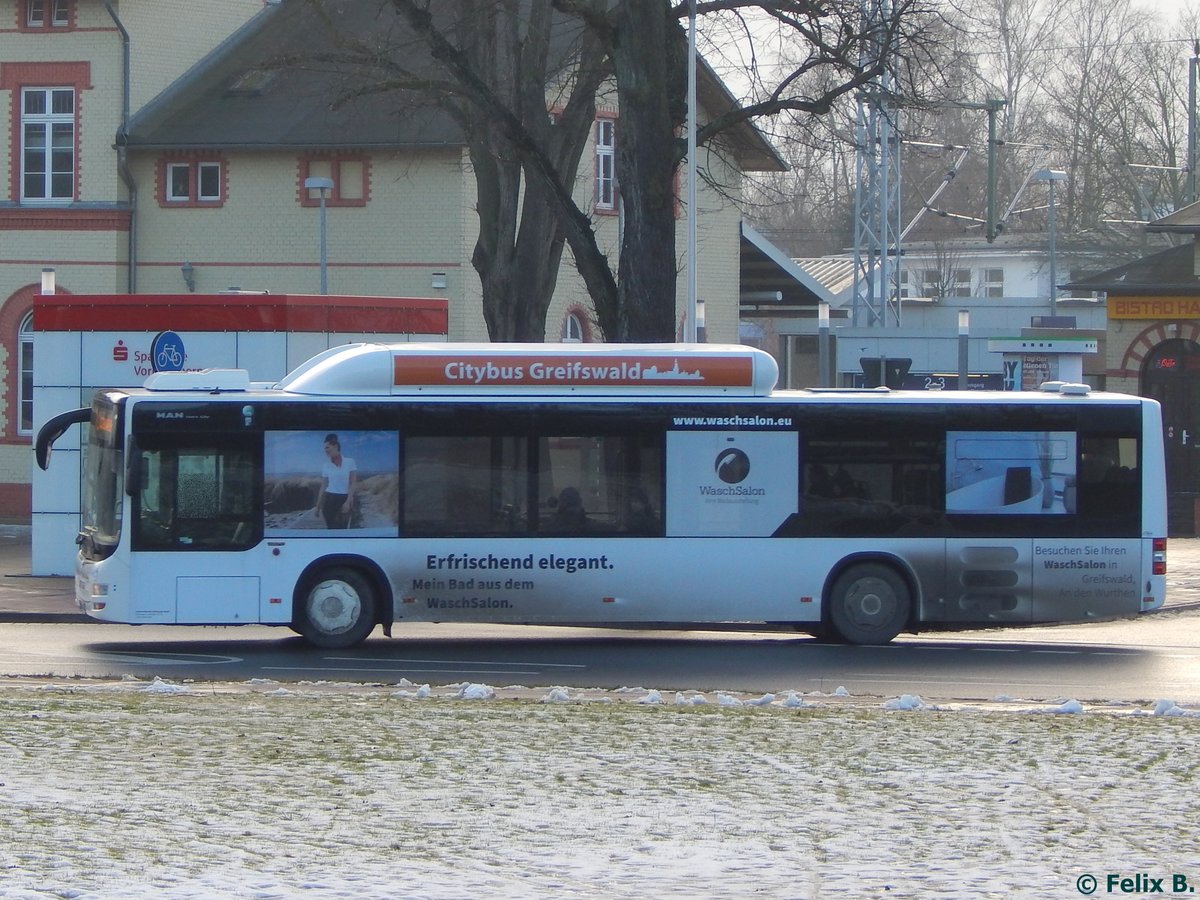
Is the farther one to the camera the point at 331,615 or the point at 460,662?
the point at 331,615

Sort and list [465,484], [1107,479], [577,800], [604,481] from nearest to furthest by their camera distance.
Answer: [577,800] < [465,484] < [604,481] < [1107,479]

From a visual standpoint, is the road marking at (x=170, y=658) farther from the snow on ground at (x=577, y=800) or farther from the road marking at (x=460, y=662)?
the snow on ground at (x=577, y=800)

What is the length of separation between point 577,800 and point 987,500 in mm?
9886

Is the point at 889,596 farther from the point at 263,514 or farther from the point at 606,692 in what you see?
the point at 263,514

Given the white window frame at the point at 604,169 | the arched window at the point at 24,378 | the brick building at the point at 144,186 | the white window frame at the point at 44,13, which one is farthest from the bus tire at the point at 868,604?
the white window frame at the point at 44,13

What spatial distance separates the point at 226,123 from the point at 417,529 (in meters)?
19.8

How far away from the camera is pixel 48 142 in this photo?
33.7 metres

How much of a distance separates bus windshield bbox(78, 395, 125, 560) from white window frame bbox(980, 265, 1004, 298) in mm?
71288

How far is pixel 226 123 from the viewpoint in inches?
1328

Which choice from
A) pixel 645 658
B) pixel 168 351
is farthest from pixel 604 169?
pixel 645 658

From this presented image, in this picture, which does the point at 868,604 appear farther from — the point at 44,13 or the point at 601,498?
the point at 44,13

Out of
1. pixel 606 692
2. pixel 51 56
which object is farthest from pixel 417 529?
pixel 51 56

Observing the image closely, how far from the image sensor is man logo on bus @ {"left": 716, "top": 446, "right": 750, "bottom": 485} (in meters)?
16.2

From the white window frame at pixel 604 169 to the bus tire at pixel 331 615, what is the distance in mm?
20414
